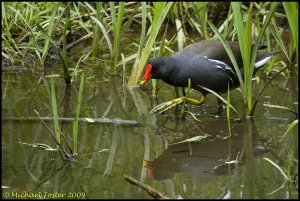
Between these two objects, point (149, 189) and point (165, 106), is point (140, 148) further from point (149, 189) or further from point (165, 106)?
point (149, 189)

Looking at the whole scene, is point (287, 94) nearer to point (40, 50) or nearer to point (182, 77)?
point (182, 77)

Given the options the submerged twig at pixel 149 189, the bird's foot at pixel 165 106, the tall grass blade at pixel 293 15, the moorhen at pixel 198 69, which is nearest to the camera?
the submerged twig at pixel 149 189

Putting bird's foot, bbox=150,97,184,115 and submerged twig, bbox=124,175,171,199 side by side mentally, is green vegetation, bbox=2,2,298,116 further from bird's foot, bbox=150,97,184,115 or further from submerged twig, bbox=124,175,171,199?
submerged twig, bbox=124,175,171,199

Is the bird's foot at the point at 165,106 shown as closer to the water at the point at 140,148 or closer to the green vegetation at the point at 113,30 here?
the water at the point at 140,148

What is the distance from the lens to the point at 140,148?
432 centimetres

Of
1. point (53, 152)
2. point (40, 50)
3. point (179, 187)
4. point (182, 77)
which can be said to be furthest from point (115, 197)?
point (40, 50)

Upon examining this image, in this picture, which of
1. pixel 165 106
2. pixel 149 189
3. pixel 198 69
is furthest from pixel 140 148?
pixel 198 69

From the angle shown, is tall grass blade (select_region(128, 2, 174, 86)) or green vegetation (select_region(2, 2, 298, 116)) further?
green vegetation (select_region(2, 2, 298, 116))

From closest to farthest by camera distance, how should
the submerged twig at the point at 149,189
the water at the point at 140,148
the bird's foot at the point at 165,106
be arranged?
the submerged twig at the point at 149,189, the water at the point at 140,148, the bird's foot at the point at 165,106

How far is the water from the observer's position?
3.62 m

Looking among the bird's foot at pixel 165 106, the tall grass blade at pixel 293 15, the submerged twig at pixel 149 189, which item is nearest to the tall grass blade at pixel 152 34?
the bird's foot at pixel 165 106

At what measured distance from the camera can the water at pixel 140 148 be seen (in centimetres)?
362

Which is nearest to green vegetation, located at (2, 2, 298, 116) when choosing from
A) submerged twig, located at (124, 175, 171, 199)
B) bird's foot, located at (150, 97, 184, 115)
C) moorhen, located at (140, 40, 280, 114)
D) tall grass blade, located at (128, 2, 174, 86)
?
tall grass blade, located at (128, 2, 174, 86)

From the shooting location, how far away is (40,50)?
6348mm
